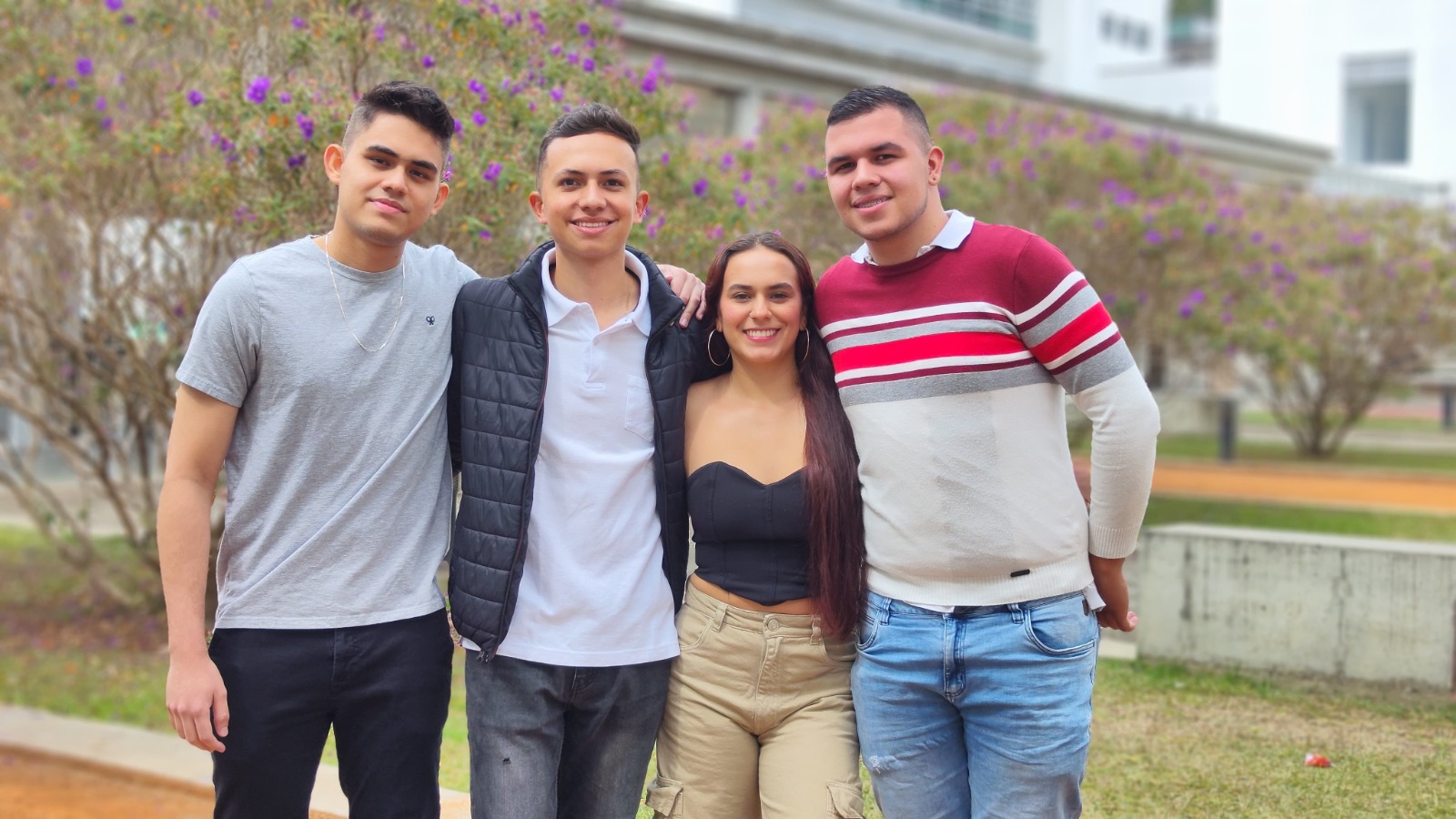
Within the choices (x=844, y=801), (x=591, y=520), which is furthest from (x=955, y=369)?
(x=844, y=801)

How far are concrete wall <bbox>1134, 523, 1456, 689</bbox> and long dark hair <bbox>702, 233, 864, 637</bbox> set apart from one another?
4.04 m

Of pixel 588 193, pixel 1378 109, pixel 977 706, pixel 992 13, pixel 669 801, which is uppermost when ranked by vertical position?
pixel 992 13

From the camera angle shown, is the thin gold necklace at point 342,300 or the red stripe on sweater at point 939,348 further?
the thin gold necklace at point 342,300

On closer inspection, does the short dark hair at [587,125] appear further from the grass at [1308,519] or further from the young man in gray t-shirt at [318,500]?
the grass at [1308,519]

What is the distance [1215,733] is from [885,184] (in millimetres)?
3553

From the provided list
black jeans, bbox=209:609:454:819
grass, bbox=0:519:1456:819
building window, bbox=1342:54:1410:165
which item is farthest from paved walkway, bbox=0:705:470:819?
building window, bbox=1342:54:1410:165

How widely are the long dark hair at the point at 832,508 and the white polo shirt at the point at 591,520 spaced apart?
14.8 inches

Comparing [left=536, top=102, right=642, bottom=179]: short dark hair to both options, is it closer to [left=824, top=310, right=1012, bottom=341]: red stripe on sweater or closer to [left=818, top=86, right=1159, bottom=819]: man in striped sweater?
[left=818, top=86, right=1159, bottom=819]: man in striped sweater

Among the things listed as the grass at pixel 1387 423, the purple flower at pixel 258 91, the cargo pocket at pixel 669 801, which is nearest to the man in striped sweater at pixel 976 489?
the cargo pocket at pixel 669 801

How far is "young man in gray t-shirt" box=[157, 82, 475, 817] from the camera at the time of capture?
3.05 metres

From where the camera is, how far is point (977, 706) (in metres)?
3.04

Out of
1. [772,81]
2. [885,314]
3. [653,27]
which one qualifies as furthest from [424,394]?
[772,81]

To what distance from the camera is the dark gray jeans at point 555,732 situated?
10.4 ft

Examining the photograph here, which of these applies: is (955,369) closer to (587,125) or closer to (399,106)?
(587,125)
